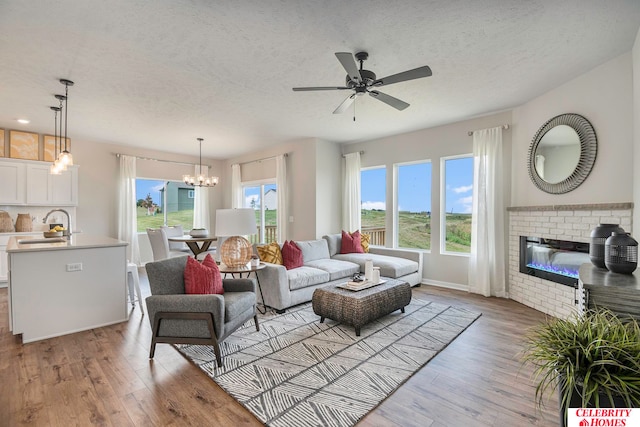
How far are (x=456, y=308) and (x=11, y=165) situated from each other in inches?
303

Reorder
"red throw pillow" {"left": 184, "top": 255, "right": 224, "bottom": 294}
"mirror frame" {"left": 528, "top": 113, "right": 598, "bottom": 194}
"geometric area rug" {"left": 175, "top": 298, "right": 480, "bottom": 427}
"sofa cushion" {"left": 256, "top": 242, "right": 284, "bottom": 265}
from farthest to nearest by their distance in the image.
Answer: "sofa cushion" {"left": 256, "top": 242, "right": 284, "bottom": 265}, "mirror frame" {"left": 528, "top": 113, "right": 598, "bottom": 194}, "red throw pillow" {"left": 184, "top": 255, "right": 224, "bottom": 294}, "geometric area rug" {"left": 175, "top": 298, "right": 480, "bottom": 427}

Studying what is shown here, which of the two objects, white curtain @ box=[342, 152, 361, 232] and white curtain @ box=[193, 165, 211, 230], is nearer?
white curtain @ box=[342, 152, 361, 232]

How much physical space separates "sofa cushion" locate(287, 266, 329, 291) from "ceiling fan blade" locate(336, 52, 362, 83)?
98.9 inches

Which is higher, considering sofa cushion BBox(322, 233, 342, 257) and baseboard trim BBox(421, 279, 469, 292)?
sofa cushion BBox(322, 233, 342, 257)

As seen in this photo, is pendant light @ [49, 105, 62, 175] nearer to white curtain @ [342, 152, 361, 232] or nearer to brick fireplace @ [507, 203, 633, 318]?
white curtain @ [342, 152, 361, 232]

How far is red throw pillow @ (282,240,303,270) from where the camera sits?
4312 mm

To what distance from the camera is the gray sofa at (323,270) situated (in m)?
3.80

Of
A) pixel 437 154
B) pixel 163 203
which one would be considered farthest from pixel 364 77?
pixel 163 203

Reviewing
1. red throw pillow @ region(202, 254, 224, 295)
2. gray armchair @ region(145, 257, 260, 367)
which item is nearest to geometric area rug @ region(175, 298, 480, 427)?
gray armchair @ region(145, 257, 260, 367)

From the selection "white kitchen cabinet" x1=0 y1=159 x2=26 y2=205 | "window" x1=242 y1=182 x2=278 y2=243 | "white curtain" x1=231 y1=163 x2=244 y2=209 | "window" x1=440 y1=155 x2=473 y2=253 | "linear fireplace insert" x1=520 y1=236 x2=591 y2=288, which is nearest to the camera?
"linear fireplace insert" x1=520 y1=236 x2=591 y2=288

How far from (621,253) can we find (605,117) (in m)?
2.07

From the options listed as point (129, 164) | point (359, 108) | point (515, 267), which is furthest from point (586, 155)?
point (129, 164)

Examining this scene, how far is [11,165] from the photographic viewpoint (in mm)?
5215

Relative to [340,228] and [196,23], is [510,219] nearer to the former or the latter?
[340,228]
